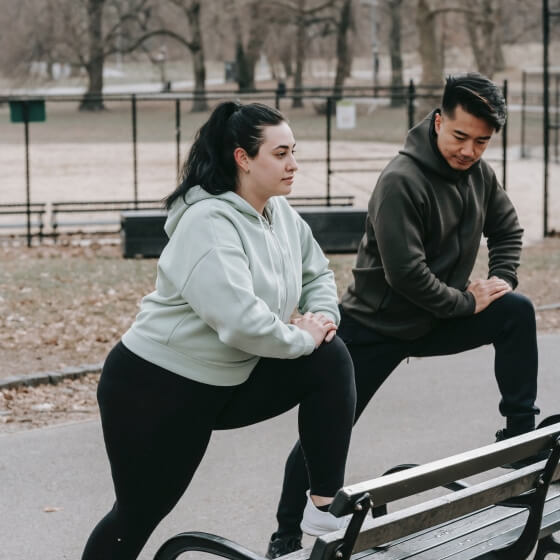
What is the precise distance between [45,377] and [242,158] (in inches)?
165

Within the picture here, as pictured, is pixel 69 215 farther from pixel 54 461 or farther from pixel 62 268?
pixel 54 461

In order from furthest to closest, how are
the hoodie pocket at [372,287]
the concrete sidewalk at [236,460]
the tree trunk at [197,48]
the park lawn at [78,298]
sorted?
1. the tree trunk at [197,48]
2. the park lawn at [78,298]
3. the concrete sidewalk at [236,460]
4. the hoodie pocket at [372,287]

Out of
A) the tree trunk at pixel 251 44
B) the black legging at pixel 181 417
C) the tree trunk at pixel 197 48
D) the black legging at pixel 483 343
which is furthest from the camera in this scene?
the tree trunk at pixel 197 48

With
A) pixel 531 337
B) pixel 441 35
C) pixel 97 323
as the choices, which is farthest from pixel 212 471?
pixel 441 35

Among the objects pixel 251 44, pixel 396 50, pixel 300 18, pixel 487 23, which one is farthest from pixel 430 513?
pixel 396 50

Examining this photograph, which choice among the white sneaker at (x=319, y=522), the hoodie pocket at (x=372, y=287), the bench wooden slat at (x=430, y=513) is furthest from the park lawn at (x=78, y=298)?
the bench wooden slat at (x=430, y=513)

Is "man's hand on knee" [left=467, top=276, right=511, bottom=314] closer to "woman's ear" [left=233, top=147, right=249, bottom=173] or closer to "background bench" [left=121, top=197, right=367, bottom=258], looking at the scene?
"woman's ear" [left=233, top=147, right=249, bottom=173]

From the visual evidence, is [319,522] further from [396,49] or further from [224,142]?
[396,49]

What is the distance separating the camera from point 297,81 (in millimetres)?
52844

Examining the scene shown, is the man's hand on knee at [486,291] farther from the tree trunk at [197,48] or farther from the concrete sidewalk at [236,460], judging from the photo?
the tree trunk at [197,48]

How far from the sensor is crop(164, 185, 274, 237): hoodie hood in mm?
3141

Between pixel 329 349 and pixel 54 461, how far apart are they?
2682 millimetres

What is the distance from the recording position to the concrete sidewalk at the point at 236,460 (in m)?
4.61

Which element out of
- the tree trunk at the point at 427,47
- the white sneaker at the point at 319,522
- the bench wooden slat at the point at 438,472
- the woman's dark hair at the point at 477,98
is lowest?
the white sneaker at the point at 319,522
